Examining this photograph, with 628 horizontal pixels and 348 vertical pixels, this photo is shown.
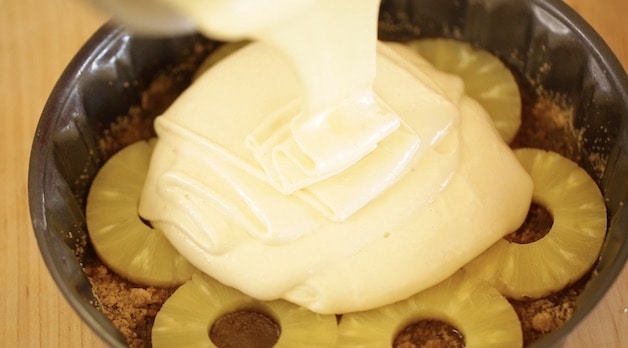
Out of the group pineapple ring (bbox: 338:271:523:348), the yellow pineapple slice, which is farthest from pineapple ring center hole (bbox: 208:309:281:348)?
the yellow pineapple slice

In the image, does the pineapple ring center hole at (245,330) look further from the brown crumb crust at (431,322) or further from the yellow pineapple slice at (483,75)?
the yellow pineapple slice at (483,75)

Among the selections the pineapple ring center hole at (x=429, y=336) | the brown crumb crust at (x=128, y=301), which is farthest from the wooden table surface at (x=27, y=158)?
the pineapple ring center hole at (x=429, y=336)

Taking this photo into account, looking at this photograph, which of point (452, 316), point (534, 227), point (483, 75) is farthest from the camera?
point (483, 75)

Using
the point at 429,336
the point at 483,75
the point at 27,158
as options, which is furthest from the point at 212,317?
the point at 483,75

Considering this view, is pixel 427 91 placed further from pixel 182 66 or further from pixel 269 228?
pixel 182 66

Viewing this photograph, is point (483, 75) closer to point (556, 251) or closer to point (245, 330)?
point (556, 251)

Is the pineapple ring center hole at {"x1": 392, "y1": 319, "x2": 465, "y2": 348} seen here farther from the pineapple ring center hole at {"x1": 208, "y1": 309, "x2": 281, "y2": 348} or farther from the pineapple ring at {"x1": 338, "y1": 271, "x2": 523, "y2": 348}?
the pineapple ring center hole at {"x1": 208, "y1": 309, "x2": 281, "y2": 348}

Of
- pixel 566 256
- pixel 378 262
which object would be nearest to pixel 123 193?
pixel 378 262
